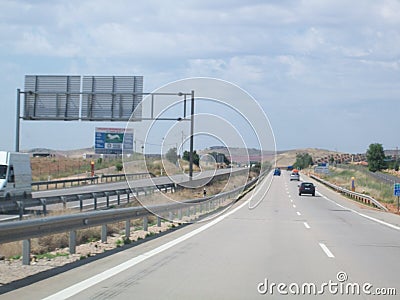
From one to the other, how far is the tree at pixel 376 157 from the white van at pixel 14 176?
389 feet

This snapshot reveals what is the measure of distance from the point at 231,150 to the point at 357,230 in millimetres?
13966

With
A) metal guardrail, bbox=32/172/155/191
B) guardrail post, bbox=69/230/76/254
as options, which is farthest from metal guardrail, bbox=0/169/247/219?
guardrail post, bbox=69/230/76/254

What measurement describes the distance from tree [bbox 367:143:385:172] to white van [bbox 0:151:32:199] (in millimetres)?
118675

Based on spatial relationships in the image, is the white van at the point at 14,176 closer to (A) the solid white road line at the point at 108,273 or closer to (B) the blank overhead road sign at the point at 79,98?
(B) the blank overhead road sign at the point at 79,98

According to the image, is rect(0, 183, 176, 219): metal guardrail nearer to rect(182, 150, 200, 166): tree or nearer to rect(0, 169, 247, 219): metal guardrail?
rect(0, 169, 247, 219): metal guardrail

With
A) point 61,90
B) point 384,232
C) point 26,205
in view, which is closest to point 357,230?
point 384,232

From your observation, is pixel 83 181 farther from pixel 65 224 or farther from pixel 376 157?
pixel 376 157

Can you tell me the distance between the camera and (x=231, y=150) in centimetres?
3566

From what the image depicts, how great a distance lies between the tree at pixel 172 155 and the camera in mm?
37181

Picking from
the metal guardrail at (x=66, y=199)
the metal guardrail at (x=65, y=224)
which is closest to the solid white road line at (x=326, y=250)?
the metal guardrail at (x=65, y=224)

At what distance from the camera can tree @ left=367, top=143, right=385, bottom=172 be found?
469 ft

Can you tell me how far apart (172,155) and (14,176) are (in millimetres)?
10414

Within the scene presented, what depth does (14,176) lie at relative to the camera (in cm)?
3331

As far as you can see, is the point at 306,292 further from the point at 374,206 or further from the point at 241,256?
the point at 374,206
